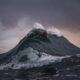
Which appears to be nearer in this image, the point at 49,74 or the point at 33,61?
the point at 49,74

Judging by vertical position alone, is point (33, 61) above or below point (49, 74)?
above

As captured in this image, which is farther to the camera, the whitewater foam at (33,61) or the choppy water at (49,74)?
the whitewater foam at (33,61)

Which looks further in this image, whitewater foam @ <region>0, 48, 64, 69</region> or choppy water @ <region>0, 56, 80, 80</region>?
whitewater foam @ <region>0, 48, 64, 69</region>

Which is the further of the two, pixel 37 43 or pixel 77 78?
pixel 37 43

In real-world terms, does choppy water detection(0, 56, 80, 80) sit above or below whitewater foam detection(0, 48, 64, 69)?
below

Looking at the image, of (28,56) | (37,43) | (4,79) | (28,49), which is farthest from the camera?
(37,43)

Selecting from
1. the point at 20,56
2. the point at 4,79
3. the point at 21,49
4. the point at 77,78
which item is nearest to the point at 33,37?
the point at 21,49

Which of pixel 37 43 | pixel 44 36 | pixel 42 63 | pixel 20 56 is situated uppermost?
pixel 44 36

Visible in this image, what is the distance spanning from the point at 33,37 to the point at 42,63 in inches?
1572

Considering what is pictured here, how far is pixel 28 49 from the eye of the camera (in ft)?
275

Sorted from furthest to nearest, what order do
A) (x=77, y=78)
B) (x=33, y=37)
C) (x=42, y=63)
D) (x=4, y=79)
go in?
(x=33, y=37) < (x=42, y=63) < (x=4, y=79) < (x=77, y=78)

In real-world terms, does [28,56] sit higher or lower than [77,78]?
higher

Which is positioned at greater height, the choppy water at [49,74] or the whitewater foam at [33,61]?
the whitewater foam at [33,61]

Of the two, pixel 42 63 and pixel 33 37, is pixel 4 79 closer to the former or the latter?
pixel 42 63
